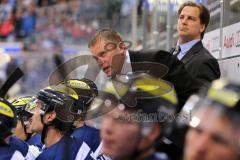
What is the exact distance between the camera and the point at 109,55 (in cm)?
359

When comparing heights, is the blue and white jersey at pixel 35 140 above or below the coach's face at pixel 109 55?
below

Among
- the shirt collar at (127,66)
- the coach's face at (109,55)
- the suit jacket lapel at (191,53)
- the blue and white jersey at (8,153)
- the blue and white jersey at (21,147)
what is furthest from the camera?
the suit jacket lapel at (191,53)

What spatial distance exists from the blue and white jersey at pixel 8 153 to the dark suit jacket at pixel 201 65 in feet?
3.64

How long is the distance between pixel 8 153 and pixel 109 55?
0.80 metres

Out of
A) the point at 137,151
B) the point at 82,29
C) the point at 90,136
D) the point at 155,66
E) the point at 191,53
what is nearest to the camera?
the point at 137,151

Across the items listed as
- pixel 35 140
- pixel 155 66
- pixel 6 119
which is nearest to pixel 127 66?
pixel 155 66

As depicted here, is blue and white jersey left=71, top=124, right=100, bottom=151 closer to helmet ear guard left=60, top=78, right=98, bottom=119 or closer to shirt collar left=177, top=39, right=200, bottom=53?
helmet ear guard left=60, top=78, right=98, bottom=119

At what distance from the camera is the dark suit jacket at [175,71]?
3381mm

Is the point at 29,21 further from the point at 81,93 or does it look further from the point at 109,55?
the point at 109,55

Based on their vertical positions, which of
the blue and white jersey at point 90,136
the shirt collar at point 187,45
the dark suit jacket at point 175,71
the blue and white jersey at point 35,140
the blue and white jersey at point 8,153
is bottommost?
the blue and white jersey at point 35,140

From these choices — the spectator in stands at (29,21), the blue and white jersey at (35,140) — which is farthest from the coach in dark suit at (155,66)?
the spectator in stands at (29,21)

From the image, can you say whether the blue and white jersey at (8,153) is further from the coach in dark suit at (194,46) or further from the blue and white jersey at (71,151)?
the coach in dark suit at (194,46)

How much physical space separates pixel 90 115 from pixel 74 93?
0.54 metres

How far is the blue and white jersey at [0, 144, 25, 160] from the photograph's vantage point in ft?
12.2
